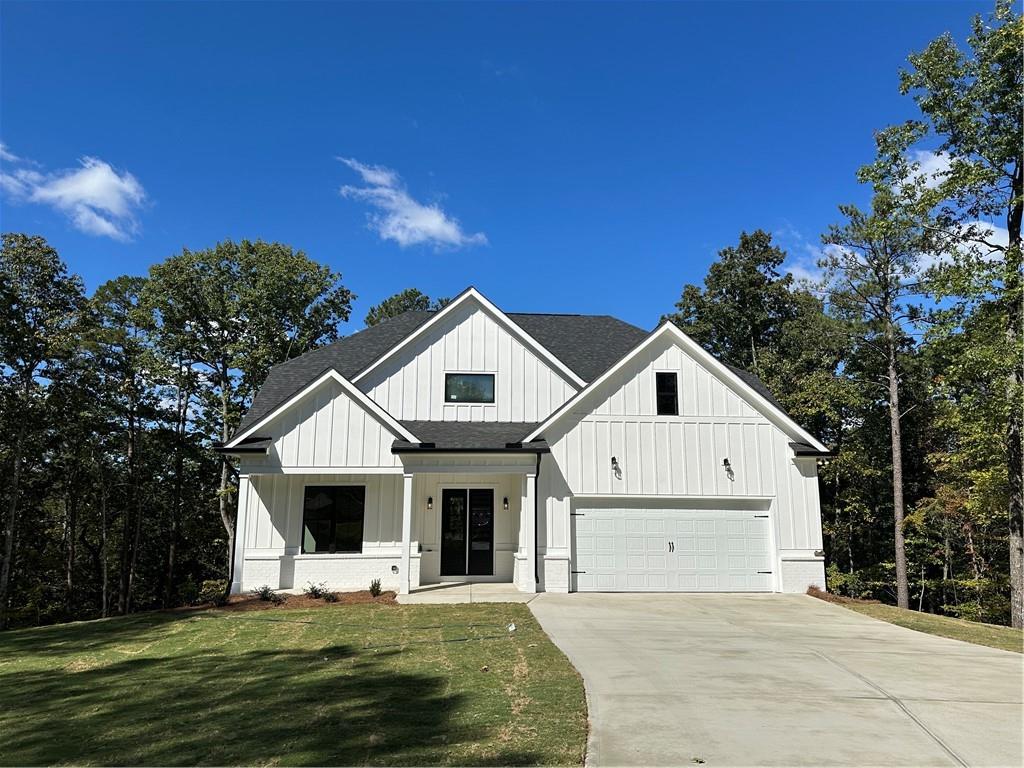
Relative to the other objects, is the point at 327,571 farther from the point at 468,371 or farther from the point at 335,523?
the point at 468,371

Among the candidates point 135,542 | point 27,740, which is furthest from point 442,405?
point 135,542

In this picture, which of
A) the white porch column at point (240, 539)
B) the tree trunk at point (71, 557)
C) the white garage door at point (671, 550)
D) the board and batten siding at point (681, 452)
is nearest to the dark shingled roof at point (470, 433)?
the board and batten siding at point (681, 452)

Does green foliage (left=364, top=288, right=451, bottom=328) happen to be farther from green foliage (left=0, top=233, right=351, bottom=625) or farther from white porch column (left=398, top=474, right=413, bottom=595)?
white porch column (left=398, top=474, right=413, bottom=595)

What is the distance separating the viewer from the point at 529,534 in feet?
45.9

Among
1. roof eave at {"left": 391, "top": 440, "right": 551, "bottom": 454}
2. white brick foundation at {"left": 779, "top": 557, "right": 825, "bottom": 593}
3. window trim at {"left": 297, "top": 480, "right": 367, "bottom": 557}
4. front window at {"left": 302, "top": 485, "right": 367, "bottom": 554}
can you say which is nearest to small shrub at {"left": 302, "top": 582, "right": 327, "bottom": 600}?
window trim at {"left": 297, "top": 480, "right": 367, "bottom": 557}

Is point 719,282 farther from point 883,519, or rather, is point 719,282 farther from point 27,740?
point 27,740

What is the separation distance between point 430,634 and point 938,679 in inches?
267

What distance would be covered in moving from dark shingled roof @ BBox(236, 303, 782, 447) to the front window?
2318 mm

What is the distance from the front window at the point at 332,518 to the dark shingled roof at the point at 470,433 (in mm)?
2184

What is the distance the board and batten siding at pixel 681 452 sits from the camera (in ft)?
48.0

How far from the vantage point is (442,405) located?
658 inches

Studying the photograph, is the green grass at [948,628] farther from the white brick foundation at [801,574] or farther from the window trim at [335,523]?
the window trim at [335,523]

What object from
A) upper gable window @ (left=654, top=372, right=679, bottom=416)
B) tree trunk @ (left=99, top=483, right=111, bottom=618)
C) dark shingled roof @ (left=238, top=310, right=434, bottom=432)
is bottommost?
tree trunk @ (left=99, top=483, right=111, bottom=618)

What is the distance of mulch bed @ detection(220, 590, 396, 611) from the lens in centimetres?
1259
